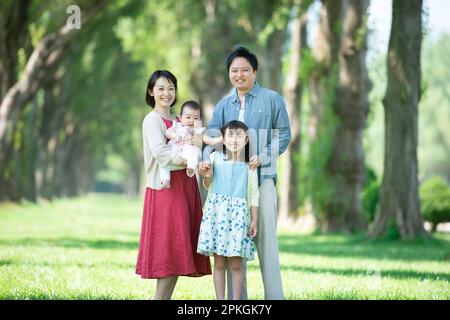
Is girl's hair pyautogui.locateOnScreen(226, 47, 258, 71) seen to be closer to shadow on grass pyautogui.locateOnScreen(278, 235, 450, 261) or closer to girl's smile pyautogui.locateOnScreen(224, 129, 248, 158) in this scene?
girl's smile pyautogui.locateOnScreen(224, 129, 248, 158)

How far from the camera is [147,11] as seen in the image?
39000mm

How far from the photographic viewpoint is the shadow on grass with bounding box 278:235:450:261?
14.2 m

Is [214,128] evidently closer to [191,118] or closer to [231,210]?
[191,118]

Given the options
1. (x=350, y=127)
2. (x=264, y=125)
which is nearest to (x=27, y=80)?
(x=350, y=127)

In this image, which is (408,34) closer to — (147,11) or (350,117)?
(350,117)

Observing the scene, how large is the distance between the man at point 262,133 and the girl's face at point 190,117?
0.51 feet

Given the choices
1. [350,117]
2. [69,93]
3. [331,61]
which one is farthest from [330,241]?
[69,93]

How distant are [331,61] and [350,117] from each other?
1.95 meters

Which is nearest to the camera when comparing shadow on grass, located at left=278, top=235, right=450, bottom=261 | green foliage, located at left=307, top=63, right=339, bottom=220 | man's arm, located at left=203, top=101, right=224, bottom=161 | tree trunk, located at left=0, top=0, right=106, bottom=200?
man's arm, located at left=203, top=101, right=224, bottom=161

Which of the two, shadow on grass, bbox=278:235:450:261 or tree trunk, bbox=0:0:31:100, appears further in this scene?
tree trunk, bbox=0:0:31:100

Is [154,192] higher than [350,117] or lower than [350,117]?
lower

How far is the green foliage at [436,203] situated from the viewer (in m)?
23.9

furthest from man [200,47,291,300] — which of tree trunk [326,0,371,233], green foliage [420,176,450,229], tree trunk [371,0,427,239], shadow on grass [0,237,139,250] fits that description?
green foliage [420,176,450,229]

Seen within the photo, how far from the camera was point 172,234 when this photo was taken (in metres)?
7.01
